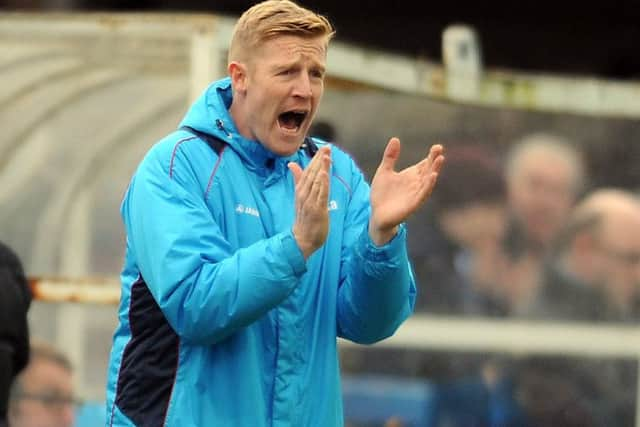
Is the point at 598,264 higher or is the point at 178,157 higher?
the point at 178,157

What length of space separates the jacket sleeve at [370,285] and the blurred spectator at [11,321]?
1.25 meters

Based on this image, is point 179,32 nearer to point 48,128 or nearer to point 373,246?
point 48,128

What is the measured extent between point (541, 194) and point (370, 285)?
3.44 metres

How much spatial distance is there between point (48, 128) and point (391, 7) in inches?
255

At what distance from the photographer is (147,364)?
3105 millimetres

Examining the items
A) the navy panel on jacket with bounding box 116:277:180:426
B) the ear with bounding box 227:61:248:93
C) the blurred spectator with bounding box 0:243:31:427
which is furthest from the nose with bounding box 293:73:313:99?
the blurred spectator with bounding box 0:243:31:427

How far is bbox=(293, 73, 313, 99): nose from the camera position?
3170mm

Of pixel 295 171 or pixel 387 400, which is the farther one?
pixel 387 400

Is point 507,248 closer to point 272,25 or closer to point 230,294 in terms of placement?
point 272,25

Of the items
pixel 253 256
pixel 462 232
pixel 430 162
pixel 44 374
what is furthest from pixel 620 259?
pixel 253 256

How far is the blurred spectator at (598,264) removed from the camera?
6.52m

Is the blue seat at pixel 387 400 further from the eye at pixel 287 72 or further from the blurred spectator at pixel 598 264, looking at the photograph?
the eye at pixel 287 72

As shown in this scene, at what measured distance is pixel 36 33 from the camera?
232 inches

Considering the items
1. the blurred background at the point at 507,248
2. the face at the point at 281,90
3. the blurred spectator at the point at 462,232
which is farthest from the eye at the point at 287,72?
the blurred spectator at the point at 462,232
